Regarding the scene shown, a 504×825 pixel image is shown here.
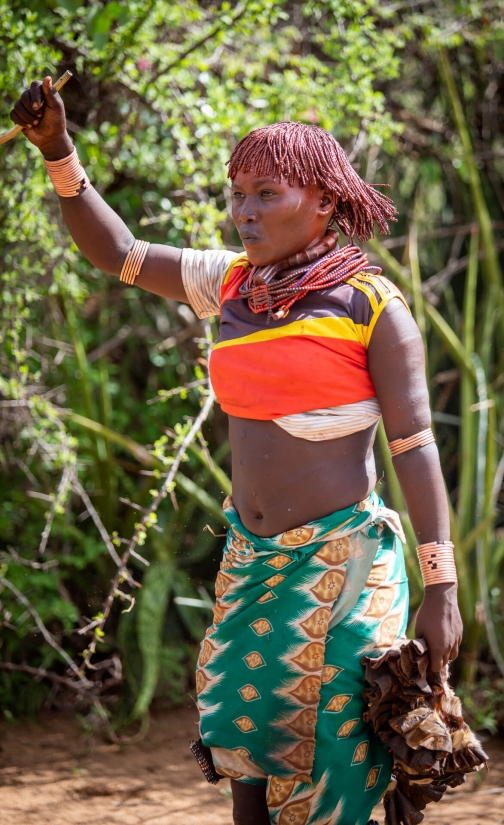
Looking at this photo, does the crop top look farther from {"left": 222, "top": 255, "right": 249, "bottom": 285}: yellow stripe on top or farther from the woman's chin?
{"left": 222, "top": 255, "right": 249, "bottom": 285}: yellow stripe on top

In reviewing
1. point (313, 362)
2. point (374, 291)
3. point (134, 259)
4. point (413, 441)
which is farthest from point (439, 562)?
point (134, 259)

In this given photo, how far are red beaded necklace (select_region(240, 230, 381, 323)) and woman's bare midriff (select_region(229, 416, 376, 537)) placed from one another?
0.94 ft

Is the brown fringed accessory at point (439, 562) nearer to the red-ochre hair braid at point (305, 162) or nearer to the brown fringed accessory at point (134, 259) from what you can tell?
the red-ochre hair braid at point (305, 162)

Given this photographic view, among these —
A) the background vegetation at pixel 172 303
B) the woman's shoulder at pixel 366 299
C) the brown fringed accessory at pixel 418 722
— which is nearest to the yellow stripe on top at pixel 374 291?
the woman's shoulder at pixel 366 299

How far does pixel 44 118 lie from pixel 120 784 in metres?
2.52

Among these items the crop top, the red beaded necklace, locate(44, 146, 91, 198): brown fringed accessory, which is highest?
locate(44, 146, 91, 198): brown fringed accessory

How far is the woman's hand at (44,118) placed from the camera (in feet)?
6.82

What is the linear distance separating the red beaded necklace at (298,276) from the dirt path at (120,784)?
1.99m

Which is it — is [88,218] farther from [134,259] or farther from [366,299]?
[366,299]

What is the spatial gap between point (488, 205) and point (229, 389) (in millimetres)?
3136

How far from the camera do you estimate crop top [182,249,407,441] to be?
6.49 ft

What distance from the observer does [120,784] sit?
339cm

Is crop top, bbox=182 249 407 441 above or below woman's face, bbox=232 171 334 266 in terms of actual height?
below

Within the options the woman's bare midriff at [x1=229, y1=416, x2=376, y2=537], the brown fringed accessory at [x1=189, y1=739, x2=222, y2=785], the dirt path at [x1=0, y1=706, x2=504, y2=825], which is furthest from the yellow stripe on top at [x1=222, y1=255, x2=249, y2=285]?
→ the dirt path at [x1=0, y1=706, x2=504, y2=825]
